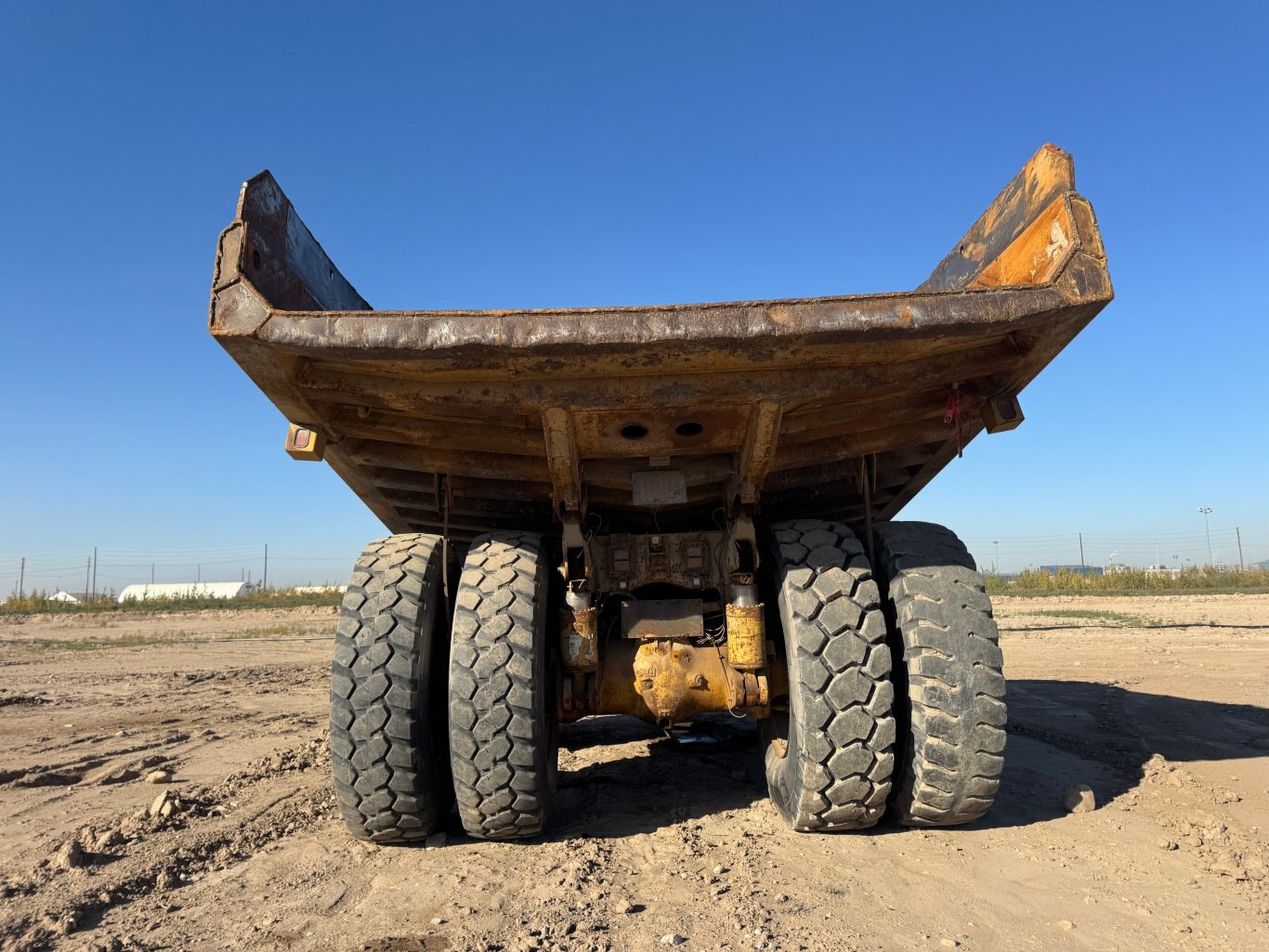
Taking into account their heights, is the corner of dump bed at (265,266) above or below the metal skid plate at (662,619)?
above

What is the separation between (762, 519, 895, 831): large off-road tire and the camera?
295 cm

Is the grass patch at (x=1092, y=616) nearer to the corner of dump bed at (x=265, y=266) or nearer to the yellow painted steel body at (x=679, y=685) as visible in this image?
the yellow painted steel body at (x=679, y=685)

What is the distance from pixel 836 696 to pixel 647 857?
95cm

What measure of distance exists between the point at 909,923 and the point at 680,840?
1.04m

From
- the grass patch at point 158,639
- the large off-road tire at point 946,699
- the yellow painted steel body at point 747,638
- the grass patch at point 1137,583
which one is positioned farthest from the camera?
the grass patch at point 1137,583

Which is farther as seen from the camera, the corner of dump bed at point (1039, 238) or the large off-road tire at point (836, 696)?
the large off-road tire at point (836, 696)

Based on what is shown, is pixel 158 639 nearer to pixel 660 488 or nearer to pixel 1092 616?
pixel 660 488

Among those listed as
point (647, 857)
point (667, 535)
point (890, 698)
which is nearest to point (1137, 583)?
point (667, 535)

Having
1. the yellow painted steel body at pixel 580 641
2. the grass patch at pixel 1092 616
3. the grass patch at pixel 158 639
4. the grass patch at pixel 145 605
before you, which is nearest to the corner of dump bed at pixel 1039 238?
the yellow painted steel body at pixel 580 641

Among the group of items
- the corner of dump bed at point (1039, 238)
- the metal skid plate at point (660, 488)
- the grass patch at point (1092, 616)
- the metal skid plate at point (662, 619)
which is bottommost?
the grass patch at point (1092, 616)

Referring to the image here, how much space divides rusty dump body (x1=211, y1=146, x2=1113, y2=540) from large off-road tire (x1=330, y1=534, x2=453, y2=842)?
0.73 m

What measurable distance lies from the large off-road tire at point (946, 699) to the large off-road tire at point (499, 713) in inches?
56.5

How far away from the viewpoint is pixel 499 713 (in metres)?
2.93

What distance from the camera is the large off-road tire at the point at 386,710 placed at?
3.00m
